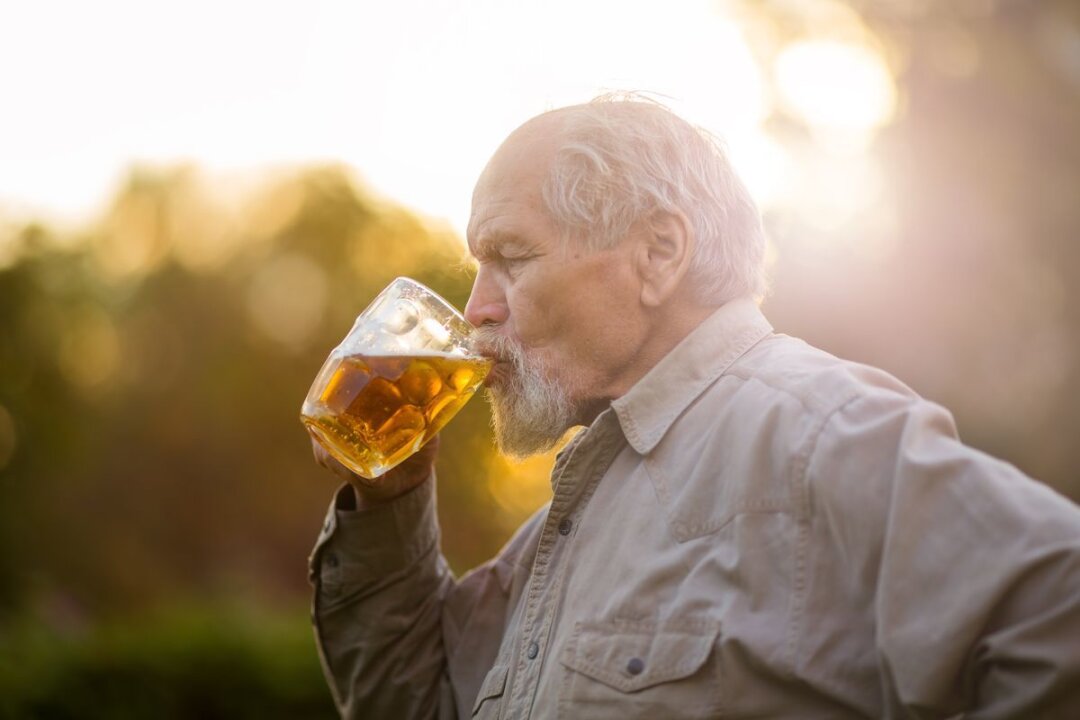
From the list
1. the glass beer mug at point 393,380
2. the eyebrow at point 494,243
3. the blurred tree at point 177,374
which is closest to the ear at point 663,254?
the eyebrow at point 494,243

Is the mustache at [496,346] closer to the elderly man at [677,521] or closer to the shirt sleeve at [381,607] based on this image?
the elderly man at [677,521]

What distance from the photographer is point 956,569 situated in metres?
1.64

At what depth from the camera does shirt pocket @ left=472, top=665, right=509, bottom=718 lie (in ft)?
7.47

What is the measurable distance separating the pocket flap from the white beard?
55 centimetres

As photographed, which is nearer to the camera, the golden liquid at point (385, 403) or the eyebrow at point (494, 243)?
the golden liquid at point (385, 403)

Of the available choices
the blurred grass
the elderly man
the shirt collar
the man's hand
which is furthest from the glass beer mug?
the blurred grass

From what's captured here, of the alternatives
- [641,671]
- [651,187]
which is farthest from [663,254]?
[641,671]

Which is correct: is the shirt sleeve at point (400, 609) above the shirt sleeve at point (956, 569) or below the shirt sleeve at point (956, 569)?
below

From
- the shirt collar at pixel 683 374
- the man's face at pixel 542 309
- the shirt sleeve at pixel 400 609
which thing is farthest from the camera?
the shirt sleeve at pixel 400 609

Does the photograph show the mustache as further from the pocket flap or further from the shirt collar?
the pocket flap

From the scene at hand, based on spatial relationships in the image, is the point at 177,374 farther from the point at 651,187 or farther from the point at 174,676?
the point at 651,187

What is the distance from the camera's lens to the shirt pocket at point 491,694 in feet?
7.47

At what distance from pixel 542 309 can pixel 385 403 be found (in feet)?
1.33

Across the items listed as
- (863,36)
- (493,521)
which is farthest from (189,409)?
(863,36)
